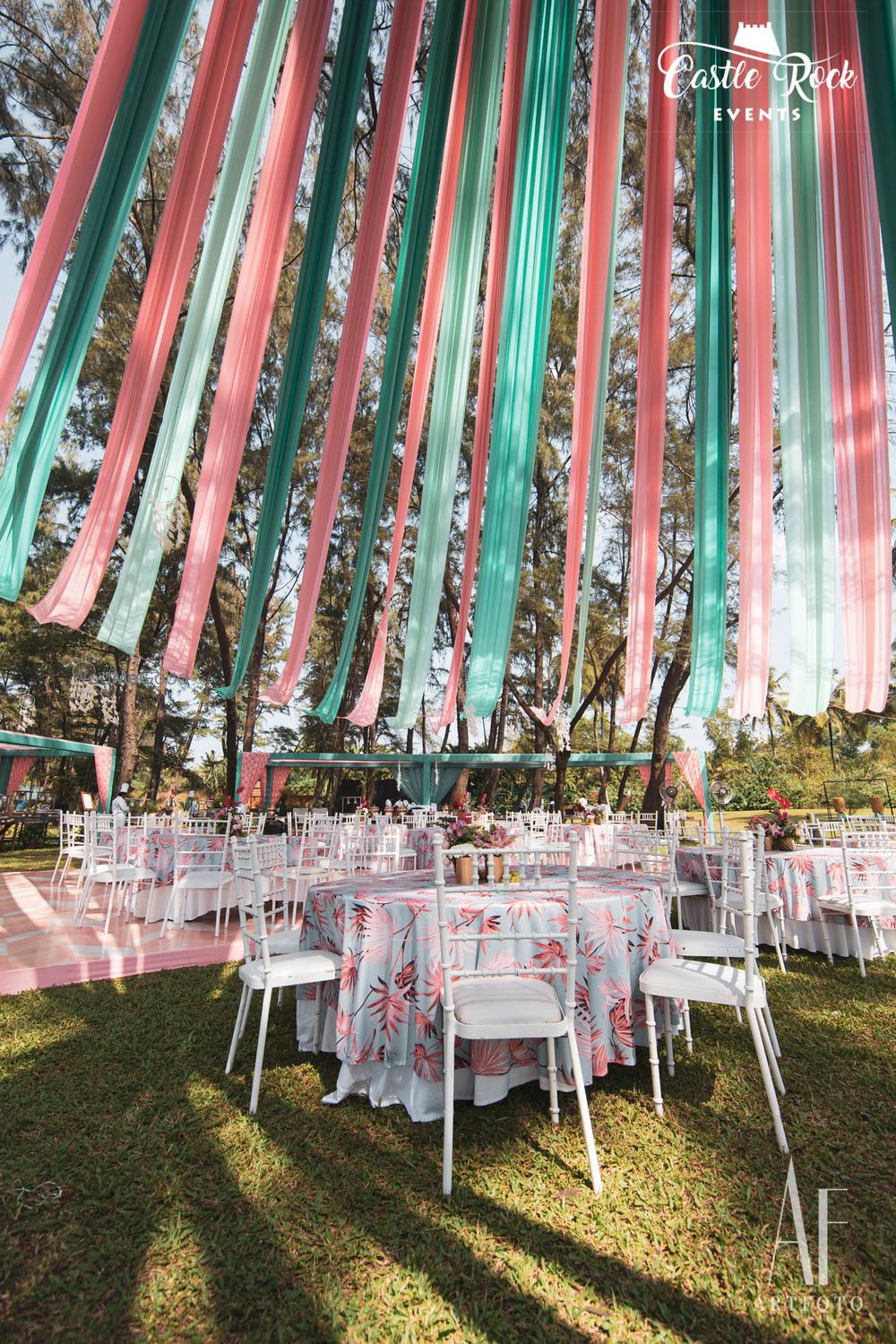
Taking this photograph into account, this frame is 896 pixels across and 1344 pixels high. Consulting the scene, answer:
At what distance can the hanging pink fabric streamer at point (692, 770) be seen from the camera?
1533cm

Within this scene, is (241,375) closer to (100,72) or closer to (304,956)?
(100,72)

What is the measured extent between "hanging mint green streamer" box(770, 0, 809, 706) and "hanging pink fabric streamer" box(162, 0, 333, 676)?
2.90m

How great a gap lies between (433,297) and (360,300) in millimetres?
919

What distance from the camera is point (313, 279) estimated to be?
483 centimetres

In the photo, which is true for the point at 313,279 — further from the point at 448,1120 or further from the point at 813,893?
the point at 813,893

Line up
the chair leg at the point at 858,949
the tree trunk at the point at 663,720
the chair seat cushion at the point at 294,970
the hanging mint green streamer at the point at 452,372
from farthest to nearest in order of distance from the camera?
the tree trunk at the point at 663,720
the hanging mint green streamer at the point at 452,372
the chair leg at the point at 858,949
the chair seat cushion at the point at 294,970

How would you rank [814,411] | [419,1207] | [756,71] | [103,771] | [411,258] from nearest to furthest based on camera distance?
1. [419,1207]
2. [756,71]
3. [814,411]
4. [411,258]
5. [103,771]

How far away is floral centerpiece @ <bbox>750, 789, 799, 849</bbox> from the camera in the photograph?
566cm

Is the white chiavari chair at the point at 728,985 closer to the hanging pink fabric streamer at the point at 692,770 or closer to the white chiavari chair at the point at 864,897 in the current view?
the white chiavari chair at the point at 864,897

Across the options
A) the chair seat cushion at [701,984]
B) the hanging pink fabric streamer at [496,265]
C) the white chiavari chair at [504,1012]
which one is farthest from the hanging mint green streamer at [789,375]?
the white chiavari chair at [504,1012]

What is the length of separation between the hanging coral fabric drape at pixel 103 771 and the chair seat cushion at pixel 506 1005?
1264cm

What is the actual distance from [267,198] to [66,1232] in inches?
217

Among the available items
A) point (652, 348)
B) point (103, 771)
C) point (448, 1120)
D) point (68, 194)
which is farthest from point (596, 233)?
point (103, 771)

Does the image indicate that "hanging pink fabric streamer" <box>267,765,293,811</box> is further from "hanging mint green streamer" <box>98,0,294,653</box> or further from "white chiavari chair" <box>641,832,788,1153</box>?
"white chiavari chair" <box>641,832,788,1153</box>
